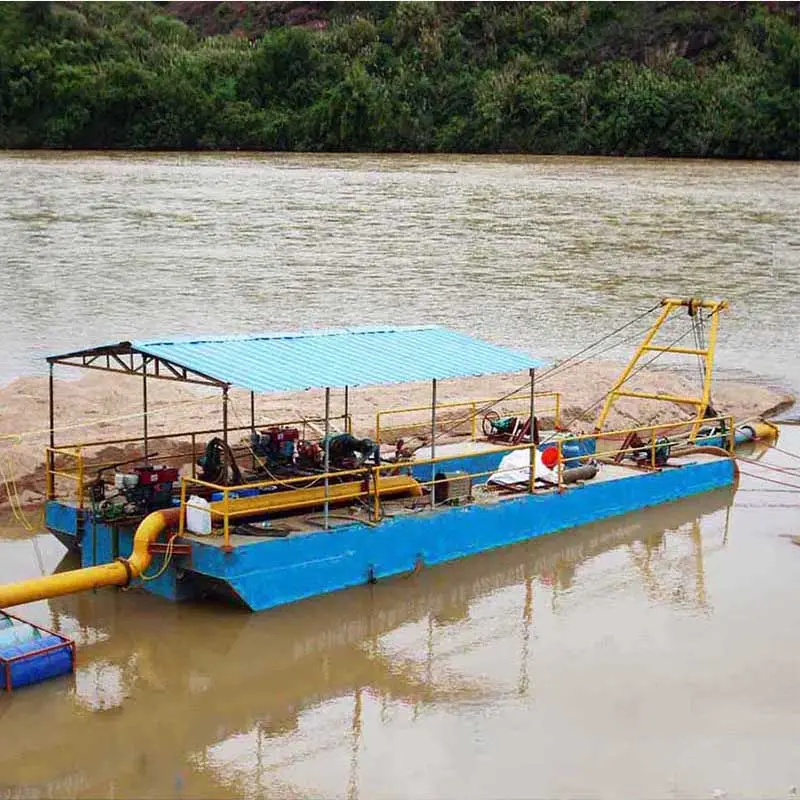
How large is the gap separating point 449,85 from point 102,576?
62.5 metres

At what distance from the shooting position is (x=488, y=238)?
4047 centimetres

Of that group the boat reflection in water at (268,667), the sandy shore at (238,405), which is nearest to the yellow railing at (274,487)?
the boat reflection in water at (268,667)

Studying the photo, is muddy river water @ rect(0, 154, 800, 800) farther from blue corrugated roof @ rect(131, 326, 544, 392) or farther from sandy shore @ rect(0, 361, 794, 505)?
blue corrugated roof @ rect(131, 326, 544, 392)

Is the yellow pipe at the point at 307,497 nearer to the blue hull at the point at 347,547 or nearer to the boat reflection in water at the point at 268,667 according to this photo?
the blue hull at the point at 347,547

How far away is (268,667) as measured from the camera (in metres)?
10.9

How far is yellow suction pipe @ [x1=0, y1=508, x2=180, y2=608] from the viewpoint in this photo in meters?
10.4

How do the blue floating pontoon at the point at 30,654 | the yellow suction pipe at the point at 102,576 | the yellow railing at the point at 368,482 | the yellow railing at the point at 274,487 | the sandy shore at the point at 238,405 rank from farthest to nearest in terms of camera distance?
the sandy shore at the point at 238,405 < the yellow railing at the point at 368,482 < the yellow railing at the point at 274,487 < the yellow suction pipe at the point at 102,576 < the blue floating pontoon at the point at 30,654

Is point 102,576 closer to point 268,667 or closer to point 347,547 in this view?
point 268,667

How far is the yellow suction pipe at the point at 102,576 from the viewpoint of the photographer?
10.4 metres

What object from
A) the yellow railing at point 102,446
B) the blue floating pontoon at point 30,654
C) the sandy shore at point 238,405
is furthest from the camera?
the sandy shore at point 238,405

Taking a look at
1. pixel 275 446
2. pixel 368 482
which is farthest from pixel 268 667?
pixel 275 446

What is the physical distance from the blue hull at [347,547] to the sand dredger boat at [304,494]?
0.05 feet

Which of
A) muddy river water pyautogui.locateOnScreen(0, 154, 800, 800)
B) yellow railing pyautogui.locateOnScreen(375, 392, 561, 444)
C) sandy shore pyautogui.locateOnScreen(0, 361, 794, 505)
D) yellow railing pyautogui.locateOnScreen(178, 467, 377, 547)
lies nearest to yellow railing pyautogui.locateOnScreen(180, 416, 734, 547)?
yellow railing pyautogui.locateOnScreen(178, 467, 377, 547)

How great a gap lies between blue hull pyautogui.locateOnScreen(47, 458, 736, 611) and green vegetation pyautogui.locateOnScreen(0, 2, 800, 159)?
50620 mm
